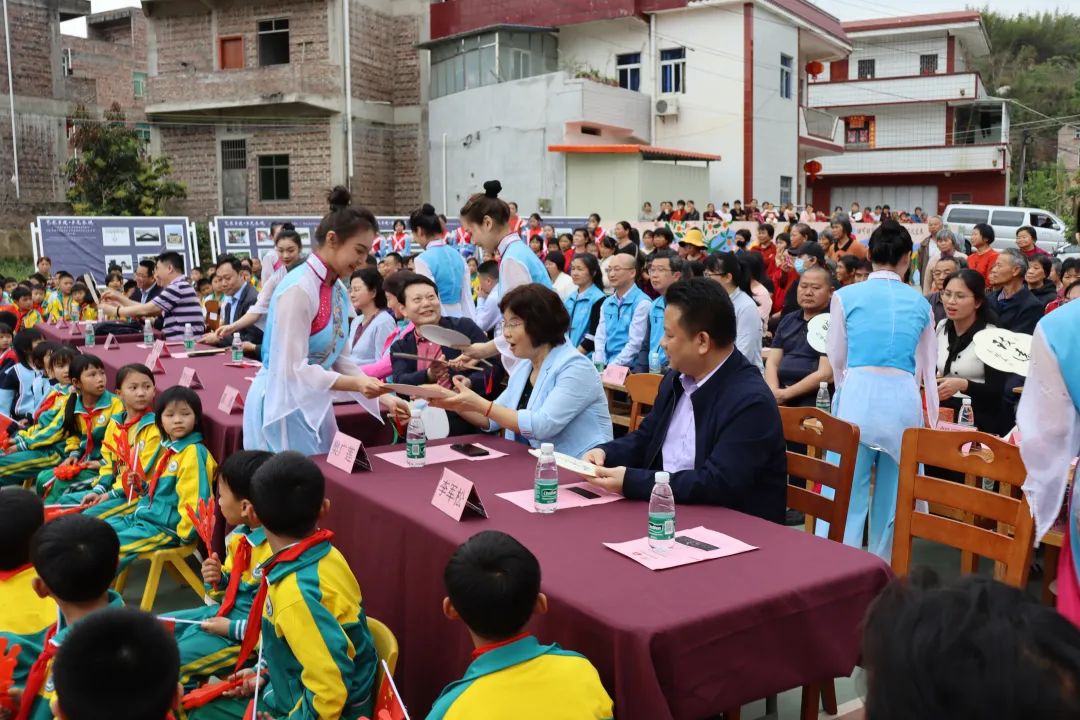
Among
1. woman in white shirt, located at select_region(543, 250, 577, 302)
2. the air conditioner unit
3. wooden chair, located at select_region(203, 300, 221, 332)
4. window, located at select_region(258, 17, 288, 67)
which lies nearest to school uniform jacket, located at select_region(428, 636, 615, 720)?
woman in white shirt, located at select_region(543, 250, 577, 302)

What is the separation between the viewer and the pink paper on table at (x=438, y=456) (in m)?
3.12

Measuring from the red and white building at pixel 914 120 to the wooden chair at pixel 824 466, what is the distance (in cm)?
2604

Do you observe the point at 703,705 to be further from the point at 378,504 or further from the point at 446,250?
the point at 446,250

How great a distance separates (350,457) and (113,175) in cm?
1729

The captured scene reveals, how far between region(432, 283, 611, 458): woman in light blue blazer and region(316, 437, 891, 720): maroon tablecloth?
1.57 ft

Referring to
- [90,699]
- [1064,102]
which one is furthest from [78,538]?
[1064,102]

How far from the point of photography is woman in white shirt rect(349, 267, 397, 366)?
5.46m

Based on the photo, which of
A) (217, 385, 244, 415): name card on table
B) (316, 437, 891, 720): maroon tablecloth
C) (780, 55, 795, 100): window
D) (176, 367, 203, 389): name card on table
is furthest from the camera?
(780, 55, 795, 100): window

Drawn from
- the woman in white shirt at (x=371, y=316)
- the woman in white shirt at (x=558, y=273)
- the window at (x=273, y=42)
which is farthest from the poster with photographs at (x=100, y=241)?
the woman in white shirt at (x=371, y=316)

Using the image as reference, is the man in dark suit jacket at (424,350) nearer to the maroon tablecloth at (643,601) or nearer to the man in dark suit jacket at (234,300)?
the maroon tablecloth at (643,601)

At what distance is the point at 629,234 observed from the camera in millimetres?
9078

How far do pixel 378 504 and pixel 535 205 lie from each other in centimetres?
1664

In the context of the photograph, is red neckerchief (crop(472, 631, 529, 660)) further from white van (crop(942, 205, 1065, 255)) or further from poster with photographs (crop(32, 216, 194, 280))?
white van (crop(942, 205, 1065, 255))

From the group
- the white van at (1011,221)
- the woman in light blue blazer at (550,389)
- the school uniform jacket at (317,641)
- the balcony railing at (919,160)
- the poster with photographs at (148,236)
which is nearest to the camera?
the school uniform jacket at (317,641)
